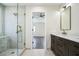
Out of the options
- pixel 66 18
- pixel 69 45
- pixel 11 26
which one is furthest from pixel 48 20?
pixel 69 45

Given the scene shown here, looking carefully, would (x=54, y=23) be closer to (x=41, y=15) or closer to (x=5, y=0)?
(x=41, y=15)

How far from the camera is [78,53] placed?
6.30 feet

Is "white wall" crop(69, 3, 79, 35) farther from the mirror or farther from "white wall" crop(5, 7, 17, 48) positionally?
"white wall" crop(5, 7, 17, 48)

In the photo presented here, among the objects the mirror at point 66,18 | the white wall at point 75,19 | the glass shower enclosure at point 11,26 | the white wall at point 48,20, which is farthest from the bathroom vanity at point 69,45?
the white wall at point 48,20

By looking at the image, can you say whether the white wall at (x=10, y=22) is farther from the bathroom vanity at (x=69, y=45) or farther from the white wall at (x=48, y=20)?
the bathroom vanity at (x=69, y=45)

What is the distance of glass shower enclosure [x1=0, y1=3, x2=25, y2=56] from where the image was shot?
453 centimetres

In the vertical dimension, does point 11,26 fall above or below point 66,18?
below

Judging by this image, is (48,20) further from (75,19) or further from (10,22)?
(75,19)

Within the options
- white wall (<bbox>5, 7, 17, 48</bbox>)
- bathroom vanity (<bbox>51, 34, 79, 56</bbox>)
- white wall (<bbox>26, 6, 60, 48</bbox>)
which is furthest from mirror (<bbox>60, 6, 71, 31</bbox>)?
white wall (<bbox>5, 7, 17, 48</bbox>)

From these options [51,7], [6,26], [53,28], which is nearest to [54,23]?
[53,28]

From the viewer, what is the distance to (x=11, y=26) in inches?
200

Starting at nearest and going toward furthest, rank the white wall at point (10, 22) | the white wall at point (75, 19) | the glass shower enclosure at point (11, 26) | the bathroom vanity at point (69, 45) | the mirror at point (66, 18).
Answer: the bathroom vanity at point (69, 45) < the white wall at point (75, 19) < the mirror at point (66, 18) < the glass shower enclosure at point (11, 26) < the white wall at point (10, 22)

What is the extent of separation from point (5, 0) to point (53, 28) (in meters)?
4.42

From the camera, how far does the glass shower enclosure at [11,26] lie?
453cm
